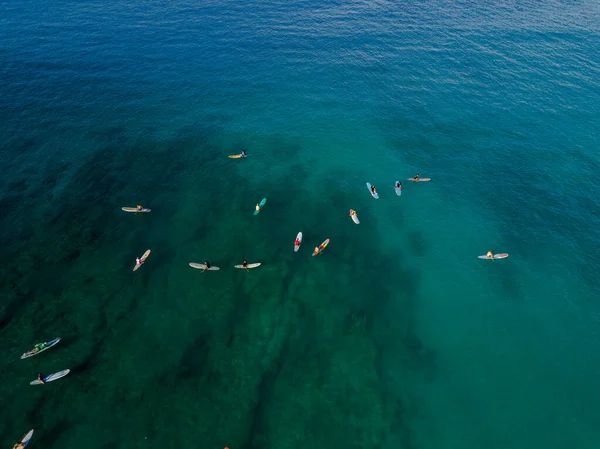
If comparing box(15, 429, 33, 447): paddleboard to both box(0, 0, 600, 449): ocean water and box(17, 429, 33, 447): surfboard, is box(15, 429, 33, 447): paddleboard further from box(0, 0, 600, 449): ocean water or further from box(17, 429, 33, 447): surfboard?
box(0, 0, 600, 449): ocean water

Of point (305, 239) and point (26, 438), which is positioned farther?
point (305, 239)

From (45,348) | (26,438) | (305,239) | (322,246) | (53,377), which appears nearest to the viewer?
(26,438)

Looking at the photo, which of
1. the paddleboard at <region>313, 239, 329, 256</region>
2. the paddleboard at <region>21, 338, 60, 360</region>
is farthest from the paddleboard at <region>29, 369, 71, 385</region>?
the paddleboard at <region>313, 239, 329, 256</region>

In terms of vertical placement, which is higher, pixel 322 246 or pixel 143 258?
pixel 322 246

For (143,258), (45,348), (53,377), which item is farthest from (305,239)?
(45,348)

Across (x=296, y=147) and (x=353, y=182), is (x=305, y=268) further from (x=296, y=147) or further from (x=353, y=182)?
(x=296, y=147)

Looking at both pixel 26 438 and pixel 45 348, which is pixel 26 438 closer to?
pixel 26 438

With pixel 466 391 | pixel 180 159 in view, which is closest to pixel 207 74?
pixel 180 159

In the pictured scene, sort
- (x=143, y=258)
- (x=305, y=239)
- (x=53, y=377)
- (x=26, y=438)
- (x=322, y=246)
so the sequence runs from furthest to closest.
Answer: (x=305, y=239) < (x=322, y=246) < (x=143, y=258) < (x=53, y=377) < (x=26, y=438)

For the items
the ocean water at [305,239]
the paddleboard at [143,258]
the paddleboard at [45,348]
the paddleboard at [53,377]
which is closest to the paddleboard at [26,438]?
the ocean water at [305,239]
